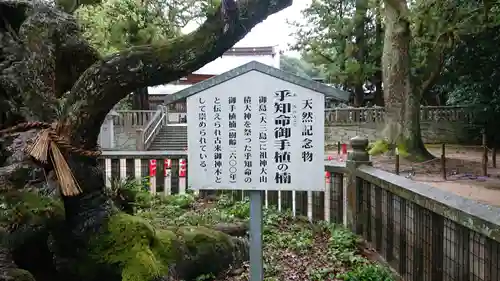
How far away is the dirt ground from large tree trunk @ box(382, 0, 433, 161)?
30.2 inches

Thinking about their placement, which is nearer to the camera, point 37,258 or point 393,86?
point 37,258

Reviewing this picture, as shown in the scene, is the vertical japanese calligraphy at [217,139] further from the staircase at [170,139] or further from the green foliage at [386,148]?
the staircase at [170,139]

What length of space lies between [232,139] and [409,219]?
1894mm

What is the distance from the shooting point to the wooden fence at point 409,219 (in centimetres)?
315

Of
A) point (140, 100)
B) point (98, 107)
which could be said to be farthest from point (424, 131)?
point (98, 107)

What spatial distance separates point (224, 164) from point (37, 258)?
1.95 metres

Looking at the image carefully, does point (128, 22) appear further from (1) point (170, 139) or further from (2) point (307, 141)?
(1) point (170, 139)

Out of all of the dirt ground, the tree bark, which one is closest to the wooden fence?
the dirt ground

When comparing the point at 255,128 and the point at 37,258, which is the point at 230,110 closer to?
the point at 255,128

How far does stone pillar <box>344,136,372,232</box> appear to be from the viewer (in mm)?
6211

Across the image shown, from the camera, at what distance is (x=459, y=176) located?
14391 millimetres

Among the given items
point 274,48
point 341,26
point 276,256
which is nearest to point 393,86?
point 341,26

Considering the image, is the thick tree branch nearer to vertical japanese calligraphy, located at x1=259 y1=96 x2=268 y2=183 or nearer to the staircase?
vertical japanese calligraphy, located at x1=259 y1=96 x2=268 y2=183

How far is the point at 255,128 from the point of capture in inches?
152
